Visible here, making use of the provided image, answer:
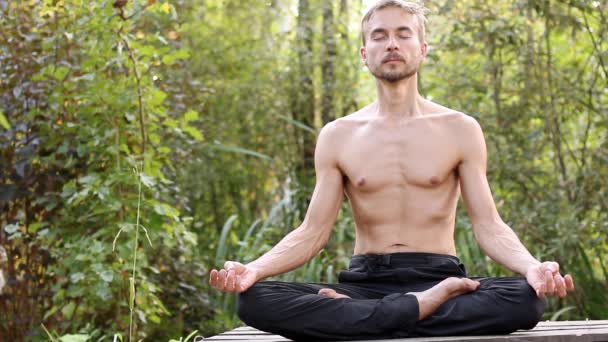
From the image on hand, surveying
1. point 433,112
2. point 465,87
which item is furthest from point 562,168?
point 433,112

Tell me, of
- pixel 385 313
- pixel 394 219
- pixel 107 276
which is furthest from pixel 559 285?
pixel 107 276

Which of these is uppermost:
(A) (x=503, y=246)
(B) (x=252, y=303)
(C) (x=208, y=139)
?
(C) (x=208, y=139)

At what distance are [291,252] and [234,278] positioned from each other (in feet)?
1.38

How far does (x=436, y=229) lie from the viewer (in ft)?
11.9

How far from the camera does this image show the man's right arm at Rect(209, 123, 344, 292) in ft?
11.3

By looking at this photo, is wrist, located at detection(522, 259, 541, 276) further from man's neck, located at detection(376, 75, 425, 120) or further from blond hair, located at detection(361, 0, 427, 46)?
blond hair, located at detection(361, 0, 427, 46)

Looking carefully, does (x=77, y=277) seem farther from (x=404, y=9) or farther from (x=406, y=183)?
(x=404, y=9)

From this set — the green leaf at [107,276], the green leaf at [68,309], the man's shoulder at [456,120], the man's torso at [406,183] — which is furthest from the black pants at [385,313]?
the green leaf at [68,309]

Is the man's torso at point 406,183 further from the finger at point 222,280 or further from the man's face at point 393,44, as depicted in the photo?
the finger at point 222,280

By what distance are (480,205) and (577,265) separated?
9.07 ft

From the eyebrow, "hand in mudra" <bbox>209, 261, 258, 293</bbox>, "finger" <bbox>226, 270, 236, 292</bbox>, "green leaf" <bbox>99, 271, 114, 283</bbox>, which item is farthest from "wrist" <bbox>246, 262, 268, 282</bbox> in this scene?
"green leaf" <bbox>99, 271, 114, 283</bbox>

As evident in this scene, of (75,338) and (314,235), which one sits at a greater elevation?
(314,235)

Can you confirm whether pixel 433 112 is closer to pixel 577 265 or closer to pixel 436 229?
pixel 436 229

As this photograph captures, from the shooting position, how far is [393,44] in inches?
144
